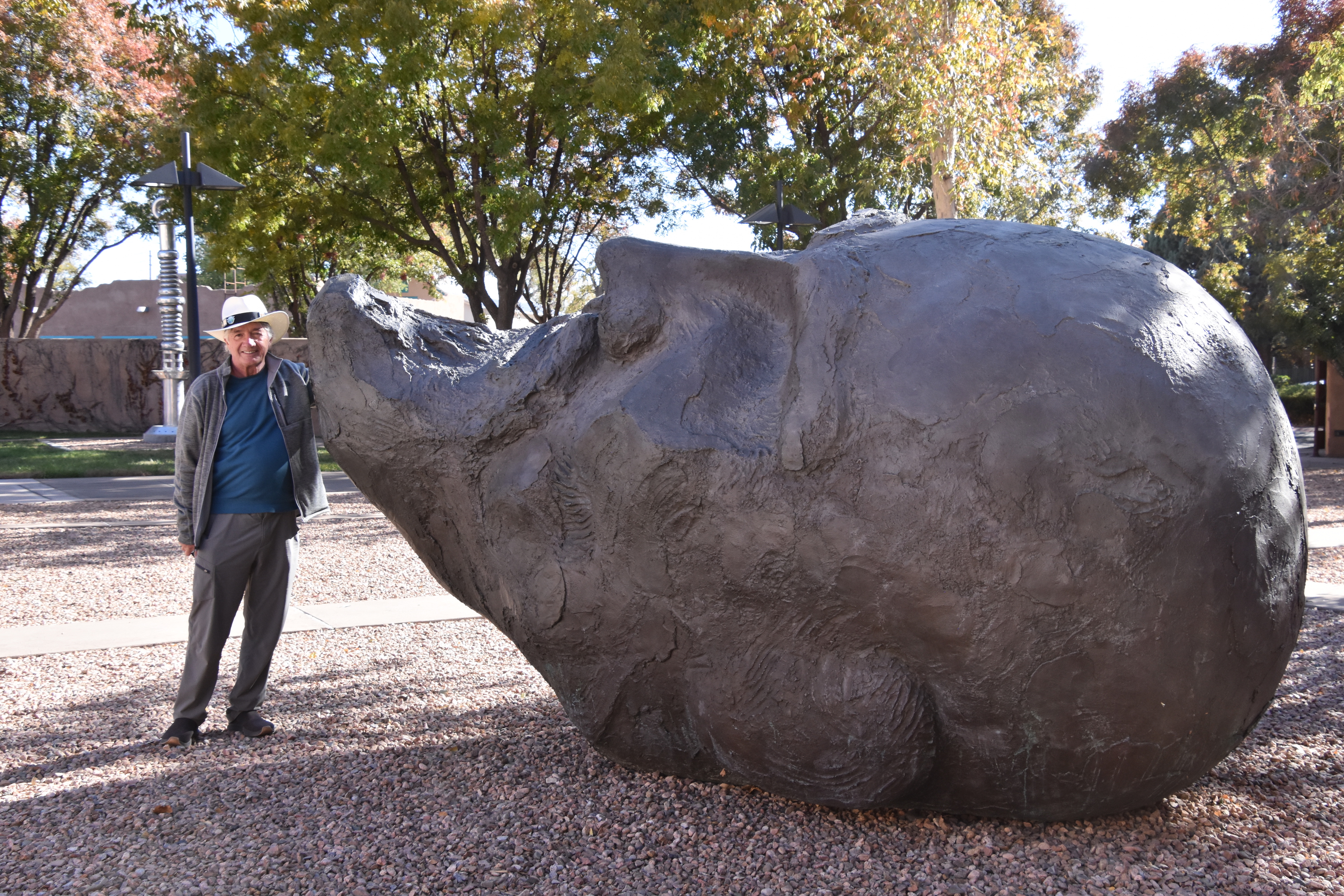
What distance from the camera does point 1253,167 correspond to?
1536cm

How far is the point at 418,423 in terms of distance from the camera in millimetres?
3486

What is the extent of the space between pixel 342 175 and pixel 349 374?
1357 cm

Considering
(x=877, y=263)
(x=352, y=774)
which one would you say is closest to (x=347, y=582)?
(x=352, y=774)

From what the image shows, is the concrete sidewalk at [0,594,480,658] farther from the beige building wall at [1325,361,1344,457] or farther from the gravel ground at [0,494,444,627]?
the beige building wall at [1325,361,1344,457]

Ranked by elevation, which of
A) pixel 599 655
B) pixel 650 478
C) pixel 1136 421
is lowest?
pixel 599 655

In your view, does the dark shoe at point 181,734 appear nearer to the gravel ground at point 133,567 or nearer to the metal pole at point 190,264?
the gravel ground at point 133,567

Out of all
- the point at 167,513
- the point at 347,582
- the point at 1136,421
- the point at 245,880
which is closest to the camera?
the point at 1136,421

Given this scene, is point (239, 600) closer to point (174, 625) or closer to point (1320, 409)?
point (174, 625)

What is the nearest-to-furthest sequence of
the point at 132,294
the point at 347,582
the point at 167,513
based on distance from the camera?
the point at 347,582, the point at 167,513, the point at 132,294

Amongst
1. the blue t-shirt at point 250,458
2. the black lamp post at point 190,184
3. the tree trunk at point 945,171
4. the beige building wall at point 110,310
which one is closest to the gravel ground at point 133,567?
the blue t-shirt at point 250,458

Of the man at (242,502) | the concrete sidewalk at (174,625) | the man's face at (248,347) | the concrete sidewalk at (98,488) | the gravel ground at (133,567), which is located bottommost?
the concrete sidewalk at (174,625)

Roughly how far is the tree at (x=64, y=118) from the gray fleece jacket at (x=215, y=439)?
16449mm

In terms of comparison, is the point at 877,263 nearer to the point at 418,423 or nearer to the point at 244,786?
the point at 418,423

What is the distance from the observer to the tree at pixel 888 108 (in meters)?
11.6
